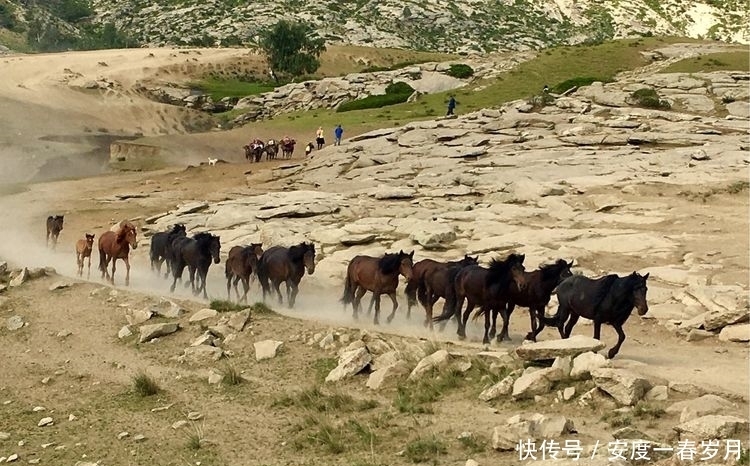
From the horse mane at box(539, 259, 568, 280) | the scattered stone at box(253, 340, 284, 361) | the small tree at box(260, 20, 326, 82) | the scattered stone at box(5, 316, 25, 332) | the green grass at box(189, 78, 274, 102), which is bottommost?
the scattered stone at box(5, 316, 25, 332)

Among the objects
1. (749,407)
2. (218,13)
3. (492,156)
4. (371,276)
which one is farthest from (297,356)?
(218,13)

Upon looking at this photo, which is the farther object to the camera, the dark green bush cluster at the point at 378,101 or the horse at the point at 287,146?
the dark green bush cluster at the point at 378,101

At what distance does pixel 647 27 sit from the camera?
138 metres

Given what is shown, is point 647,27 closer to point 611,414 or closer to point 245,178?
point 245,178

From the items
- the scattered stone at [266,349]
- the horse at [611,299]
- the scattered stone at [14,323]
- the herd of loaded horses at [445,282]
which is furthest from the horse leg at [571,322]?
the scattered stone at [14,323]

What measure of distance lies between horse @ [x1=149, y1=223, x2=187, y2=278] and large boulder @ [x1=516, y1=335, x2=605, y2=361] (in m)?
13.9

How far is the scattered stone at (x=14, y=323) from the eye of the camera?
17.8 meters

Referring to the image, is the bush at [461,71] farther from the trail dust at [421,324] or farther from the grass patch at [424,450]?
the grass patch at [424,450]

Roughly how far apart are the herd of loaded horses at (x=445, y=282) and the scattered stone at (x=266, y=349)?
3.50m

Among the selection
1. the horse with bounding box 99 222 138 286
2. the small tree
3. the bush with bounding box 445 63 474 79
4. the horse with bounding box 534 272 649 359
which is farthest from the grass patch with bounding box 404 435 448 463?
the small tree

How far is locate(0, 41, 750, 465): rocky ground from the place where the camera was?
10.8 m

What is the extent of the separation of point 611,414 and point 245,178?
3391cm

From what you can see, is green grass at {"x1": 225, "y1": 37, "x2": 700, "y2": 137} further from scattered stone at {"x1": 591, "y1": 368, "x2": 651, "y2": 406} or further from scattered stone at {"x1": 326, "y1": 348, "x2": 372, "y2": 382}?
scattered stone at {"x1": 591, "y1": 368, "x2": 651, "y2": 406}

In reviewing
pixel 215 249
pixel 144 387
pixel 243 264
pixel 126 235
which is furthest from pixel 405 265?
pixel 126 235
